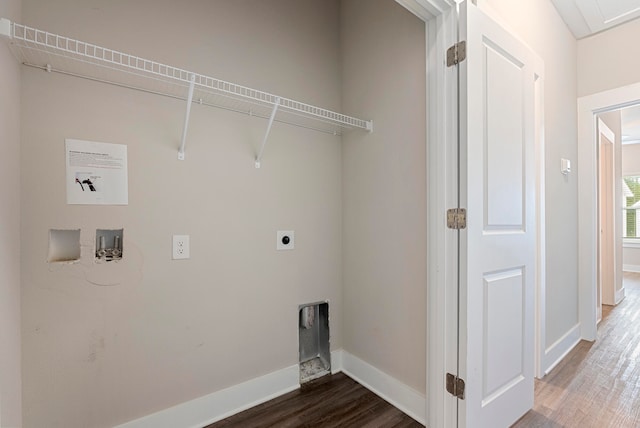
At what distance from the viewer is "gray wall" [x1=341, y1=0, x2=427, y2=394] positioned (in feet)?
5.43

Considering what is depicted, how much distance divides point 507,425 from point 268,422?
127 cm

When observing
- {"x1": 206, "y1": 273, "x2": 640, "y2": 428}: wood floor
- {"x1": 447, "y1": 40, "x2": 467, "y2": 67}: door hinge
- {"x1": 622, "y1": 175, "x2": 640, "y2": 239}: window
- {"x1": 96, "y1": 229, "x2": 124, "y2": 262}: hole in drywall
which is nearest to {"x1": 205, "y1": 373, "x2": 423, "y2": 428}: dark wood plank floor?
{"x1": 206, "y1": 273, "x2": 640, "y2": 428}: wood floor

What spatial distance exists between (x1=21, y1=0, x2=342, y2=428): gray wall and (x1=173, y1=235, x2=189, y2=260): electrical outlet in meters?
0.04

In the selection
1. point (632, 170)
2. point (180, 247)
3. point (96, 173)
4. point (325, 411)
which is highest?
point (632, 170)

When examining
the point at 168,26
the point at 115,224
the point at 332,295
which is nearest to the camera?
the point at 115,224


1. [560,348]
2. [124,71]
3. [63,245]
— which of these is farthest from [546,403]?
[124,71]

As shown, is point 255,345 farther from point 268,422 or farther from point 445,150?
point 445,150

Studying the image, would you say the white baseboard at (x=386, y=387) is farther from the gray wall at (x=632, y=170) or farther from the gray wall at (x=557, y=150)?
the gray wall at (x=632, y=170)

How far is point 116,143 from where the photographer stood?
138 centimetres

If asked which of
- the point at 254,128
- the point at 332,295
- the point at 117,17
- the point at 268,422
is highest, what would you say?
the point at 117,17

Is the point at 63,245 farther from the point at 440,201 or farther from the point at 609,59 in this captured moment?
the point at 609,59

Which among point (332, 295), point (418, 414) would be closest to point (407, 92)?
point (332, 295)

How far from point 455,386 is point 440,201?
2.86ft

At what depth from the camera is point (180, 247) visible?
1.54 metres
